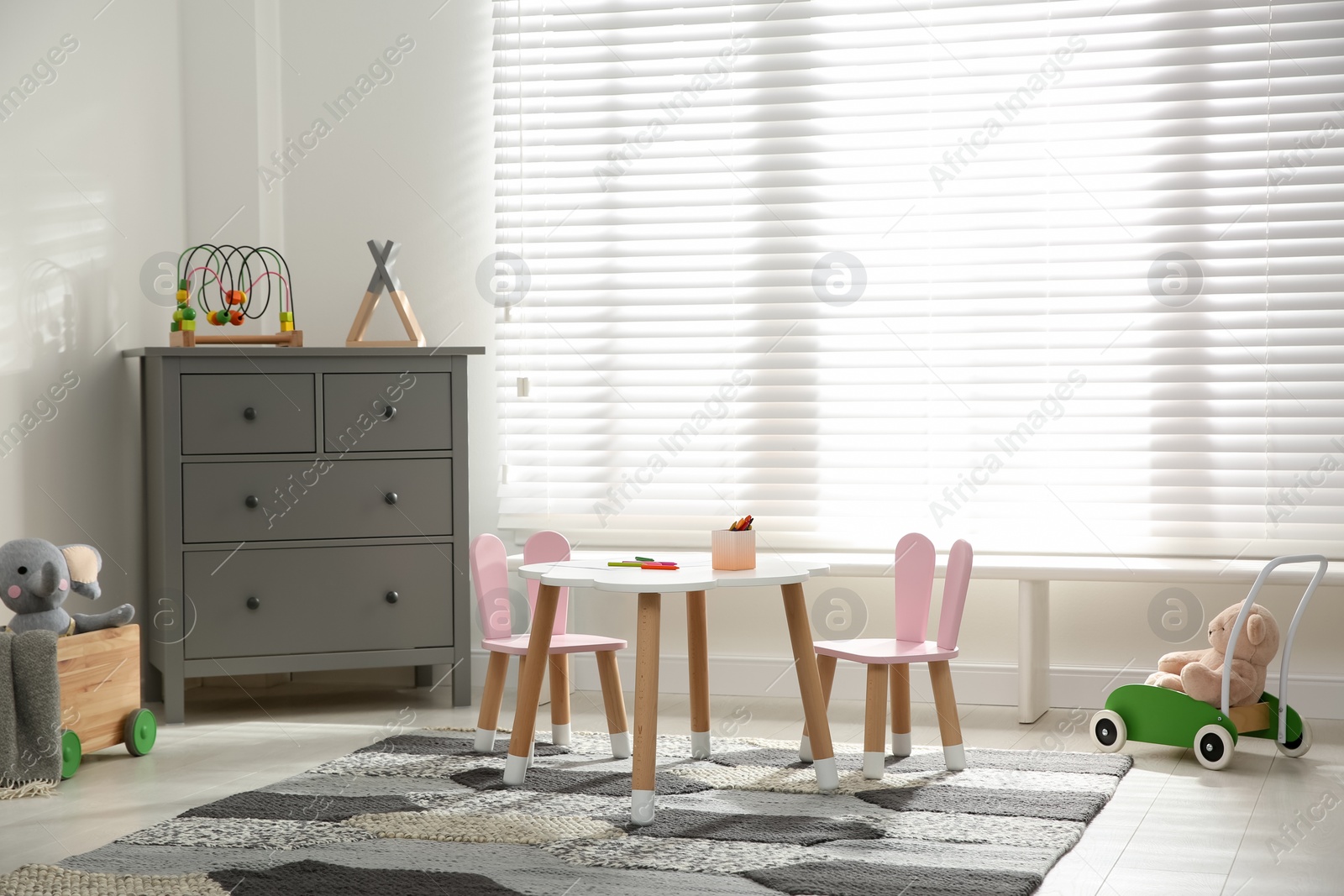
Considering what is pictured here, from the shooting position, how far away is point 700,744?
3545 mm

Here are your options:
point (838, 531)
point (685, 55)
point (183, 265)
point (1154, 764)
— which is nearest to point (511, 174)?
point (685, 55)

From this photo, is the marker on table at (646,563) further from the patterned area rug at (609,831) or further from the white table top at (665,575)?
the patterned area rug at (609,831)

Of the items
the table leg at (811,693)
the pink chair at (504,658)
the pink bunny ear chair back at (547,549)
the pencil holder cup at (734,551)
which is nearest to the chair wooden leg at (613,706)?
the pink chair at (504,658)

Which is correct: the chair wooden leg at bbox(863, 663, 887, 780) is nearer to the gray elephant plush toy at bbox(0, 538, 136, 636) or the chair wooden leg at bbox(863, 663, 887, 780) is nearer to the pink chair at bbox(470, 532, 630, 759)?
the pink chair at bbox(470, 532, 630, 759)

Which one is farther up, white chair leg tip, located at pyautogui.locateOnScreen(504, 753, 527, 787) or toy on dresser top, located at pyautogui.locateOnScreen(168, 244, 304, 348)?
toy on dresser top, located at pyautogui.locateOnScreen(168, 244, 304, 348)

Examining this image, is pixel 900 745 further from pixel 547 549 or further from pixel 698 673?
pixel 547 549

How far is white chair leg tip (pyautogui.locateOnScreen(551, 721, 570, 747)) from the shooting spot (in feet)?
12.1

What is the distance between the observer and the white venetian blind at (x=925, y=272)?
4.15 m

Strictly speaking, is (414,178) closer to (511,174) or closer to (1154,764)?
(511,174)

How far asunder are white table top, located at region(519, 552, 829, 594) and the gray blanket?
1239 millimetres

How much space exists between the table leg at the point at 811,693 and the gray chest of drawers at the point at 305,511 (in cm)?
148

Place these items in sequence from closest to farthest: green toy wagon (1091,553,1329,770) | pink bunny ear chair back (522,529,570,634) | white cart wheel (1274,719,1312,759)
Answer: green toy wagon (1091,553,1329,770), white cart wheel (1274,719,1312,759), pink bunny ear chair back (522,529,570,634)

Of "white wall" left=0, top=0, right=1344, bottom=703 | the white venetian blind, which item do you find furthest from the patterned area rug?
the white venetian blind

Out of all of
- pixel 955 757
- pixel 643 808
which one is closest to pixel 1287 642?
pixel 955 757
